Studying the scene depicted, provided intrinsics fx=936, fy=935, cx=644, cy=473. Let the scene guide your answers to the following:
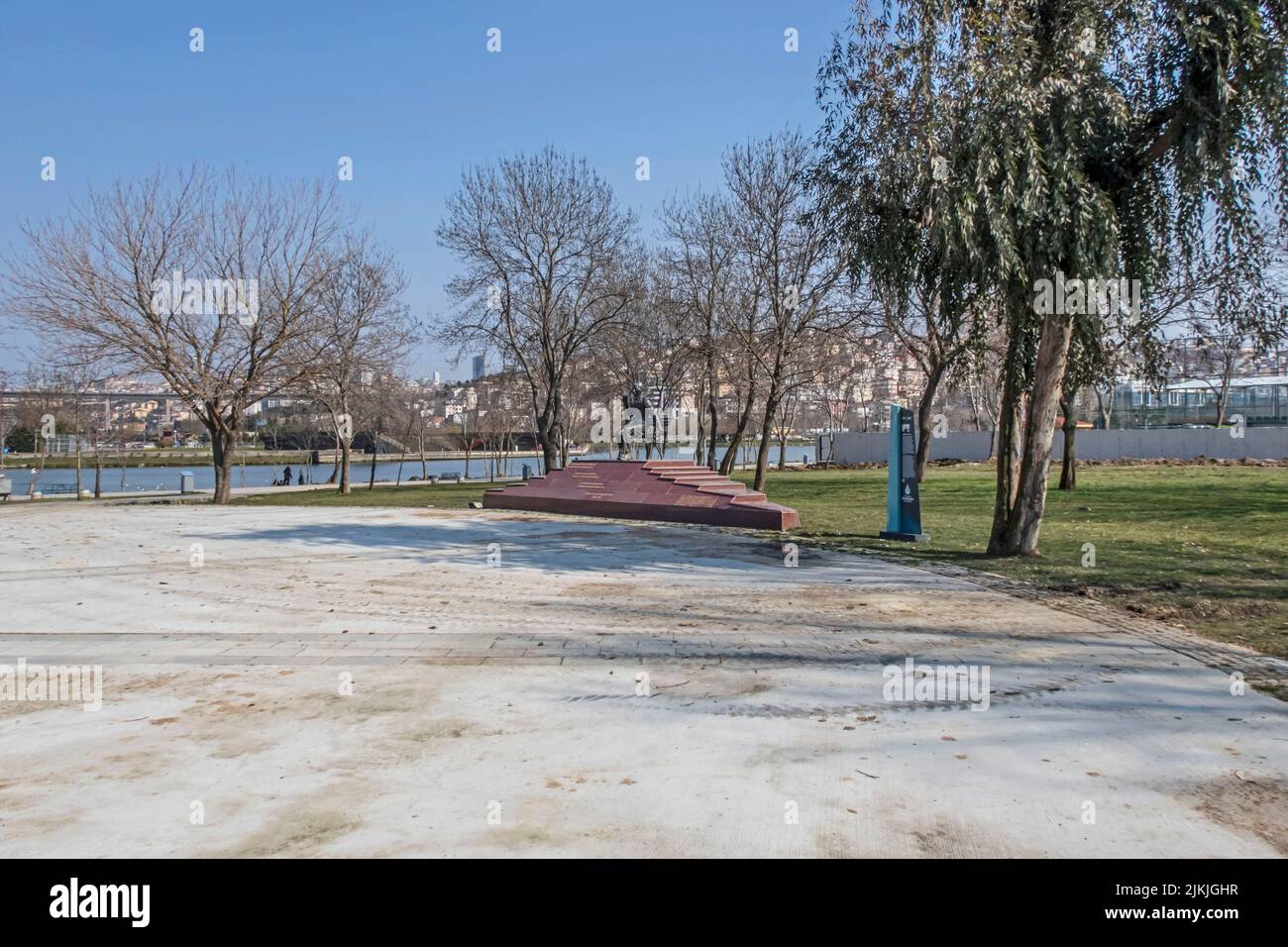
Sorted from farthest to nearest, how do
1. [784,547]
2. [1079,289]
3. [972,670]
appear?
[784,547]
[1079,289]
[972,670]

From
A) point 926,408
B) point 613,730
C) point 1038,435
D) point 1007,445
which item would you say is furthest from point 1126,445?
point 613,730

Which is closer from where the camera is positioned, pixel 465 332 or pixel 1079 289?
pixel 1079 289

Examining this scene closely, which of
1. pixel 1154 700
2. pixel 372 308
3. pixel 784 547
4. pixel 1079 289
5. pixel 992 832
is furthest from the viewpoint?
pixel 372 308

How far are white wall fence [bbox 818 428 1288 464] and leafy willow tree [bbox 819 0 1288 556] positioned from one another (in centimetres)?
3655

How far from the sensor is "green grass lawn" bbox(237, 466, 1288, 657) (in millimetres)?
9914

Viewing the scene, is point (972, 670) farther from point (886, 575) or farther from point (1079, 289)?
point (1079, 289)

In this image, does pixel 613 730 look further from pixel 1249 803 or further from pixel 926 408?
pixel 926 408

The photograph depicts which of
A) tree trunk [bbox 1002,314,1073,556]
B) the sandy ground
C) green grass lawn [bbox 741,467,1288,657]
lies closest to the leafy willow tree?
tree trunk [bbox 1002,314,1073,556]

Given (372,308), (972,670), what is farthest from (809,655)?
(372,308)

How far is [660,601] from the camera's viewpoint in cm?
1034

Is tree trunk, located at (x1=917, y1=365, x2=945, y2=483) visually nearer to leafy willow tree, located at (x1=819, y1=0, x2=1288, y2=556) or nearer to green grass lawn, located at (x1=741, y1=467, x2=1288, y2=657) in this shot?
green grass lawn, located at (x1=741, y1=467, x2=1288, y2=657)

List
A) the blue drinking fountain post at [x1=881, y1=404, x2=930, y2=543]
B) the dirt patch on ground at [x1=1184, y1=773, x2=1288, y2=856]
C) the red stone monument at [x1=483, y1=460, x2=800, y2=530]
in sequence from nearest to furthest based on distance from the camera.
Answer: the dirt patch on ground at [x1=1184, y1=773, x2=1288, y2=856], the blue drinking fountain post at [x1=881, y1=404, x2=930, y2=543], the red stone monument at [x1=483, y1=460, x2=800, y2=530]

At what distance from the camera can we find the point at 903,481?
54.3 ft

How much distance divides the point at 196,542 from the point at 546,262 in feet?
65.5
